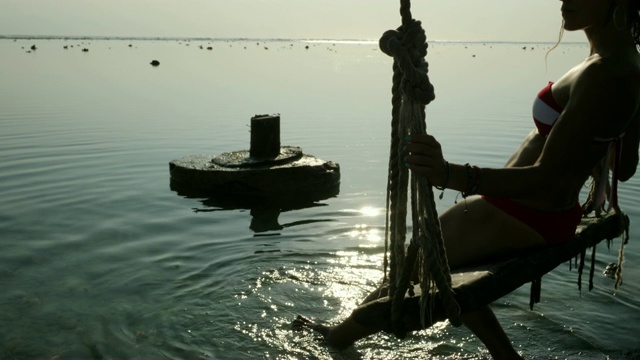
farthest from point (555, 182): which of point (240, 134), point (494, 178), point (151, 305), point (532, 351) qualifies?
point (240, 134)

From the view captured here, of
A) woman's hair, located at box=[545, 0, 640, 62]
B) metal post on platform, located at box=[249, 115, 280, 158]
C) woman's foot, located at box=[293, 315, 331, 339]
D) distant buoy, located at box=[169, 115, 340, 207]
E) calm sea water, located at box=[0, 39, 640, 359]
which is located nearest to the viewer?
woman's hair, located at box=[545, 0, 640, 62]

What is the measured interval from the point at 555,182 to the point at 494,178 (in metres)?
0.31

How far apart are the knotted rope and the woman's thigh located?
770 mm

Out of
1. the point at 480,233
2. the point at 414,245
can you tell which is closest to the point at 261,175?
the point at 480,233

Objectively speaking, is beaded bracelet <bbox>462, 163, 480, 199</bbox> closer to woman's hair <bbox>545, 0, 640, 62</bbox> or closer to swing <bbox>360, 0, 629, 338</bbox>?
swing <bbox>360, 0, 629, 338</bbox>

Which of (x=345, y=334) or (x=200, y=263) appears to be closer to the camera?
(x=345, y=334)

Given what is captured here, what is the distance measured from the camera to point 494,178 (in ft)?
10.6

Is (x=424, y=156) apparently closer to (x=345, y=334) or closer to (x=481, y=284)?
(x=481, y=284)

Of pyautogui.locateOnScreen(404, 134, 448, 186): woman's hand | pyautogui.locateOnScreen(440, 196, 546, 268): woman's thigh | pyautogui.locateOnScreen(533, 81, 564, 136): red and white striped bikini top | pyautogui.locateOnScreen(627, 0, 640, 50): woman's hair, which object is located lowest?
pyautogui.locateOnScreen(440, 196, 546, 268): woman's thigh

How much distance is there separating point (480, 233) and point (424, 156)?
3.55 ft

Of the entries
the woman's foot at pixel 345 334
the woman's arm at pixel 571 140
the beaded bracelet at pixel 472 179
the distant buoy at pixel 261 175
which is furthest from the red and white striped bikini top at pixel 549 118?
the distant buoy at pixel 261 175

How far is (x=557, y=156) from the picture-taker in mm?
3219

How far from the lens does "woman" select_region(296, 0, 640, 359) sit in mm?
3191

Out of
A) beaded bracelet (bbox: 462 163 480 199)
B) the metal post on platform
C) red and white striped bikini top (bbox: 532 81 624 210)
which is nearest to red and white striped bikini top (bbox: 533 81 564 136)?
red and white striped bikini top (bbox: 532 81 624 210)
